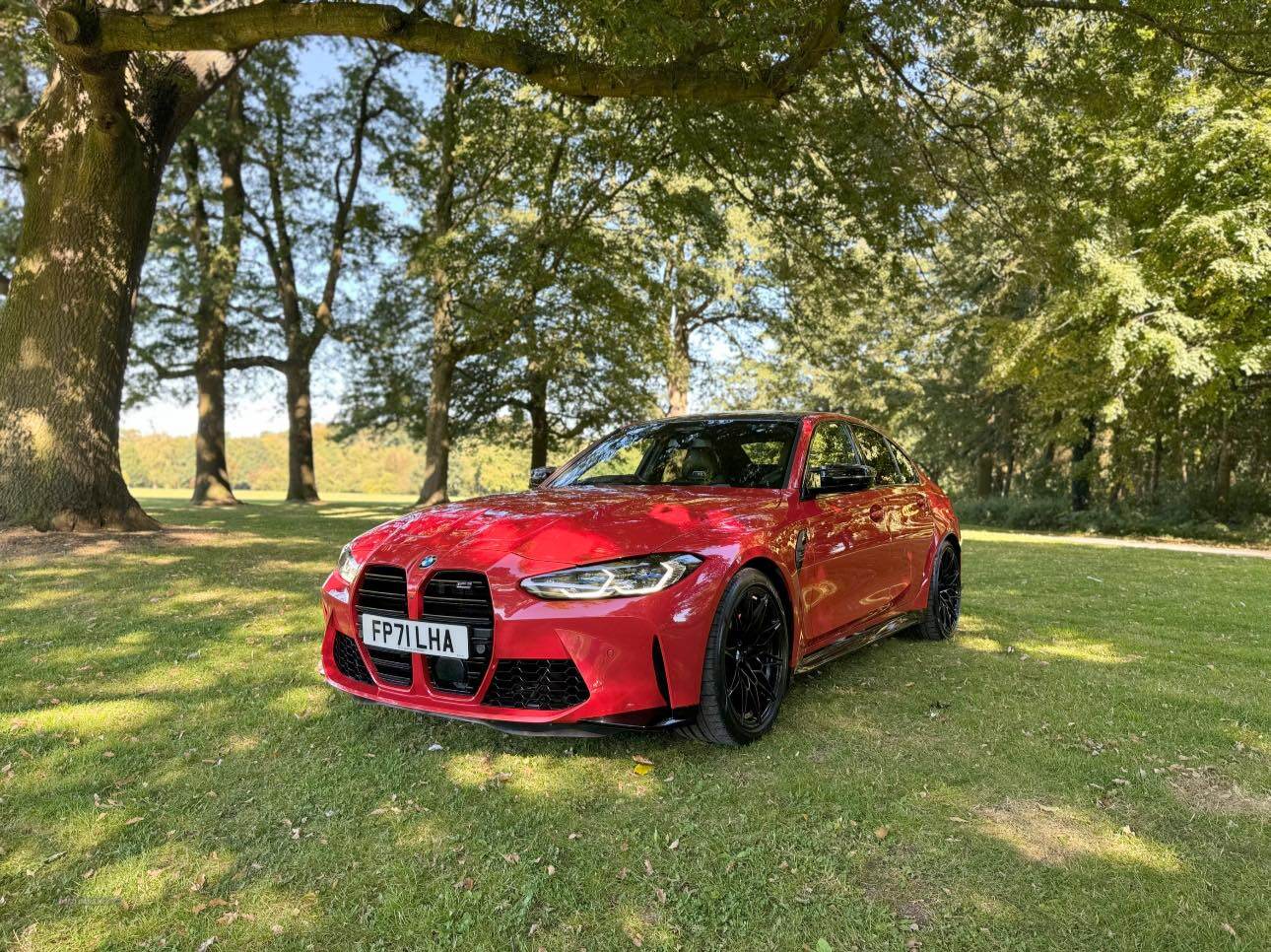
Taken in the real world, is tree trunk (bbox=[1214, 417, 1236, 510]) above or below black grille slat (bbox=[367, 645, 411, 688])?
above

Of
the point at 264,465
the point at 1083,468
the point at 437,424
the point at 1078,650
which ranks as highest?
the point at 437,424

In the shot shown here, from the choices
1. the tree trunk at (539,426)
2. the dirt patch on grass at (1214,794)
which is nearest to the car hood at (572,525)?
the dirt patch on grass at (1214,794)

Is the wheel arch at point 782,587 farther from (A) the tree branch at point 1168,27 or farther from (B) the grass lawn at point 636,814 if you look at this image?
(A) the tree branch at point 1168,27

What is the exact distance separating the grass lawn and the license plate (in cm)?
48

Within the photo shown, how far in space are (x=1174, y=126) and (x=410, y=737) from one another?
20.7 metres

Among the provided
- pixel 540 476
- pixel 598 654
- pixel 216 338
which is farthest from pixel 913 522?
pixel 216 338

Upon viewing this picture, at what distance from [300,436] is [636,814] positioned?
23052 mm

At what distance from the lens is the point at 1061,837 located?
2.61m

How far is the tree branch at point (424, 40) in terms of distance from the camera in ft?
23.3

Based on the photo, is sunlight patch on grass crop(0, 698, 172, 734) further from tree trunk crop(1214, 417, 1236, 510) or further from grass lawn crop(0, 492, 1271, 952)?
tree trunk crop(1214, 417, 1236, 510)

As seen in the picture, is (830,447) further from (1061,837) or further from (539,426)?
(539,426)

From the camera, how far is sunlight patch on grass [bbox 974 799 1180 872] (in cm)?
247

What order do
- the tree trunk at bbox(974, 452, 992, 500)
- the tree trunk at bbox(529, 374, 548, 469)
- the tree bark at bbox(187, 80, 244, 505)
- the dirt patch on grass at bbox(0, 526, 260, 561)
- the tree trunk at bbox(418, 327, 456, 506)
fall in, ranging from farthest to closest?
the tree trunk at bbox(974, 452, 992, 500)
the tree trunk at bbox(529, 374, 548, 469)
the tree bark at bbox(187, 80, 244, 505)
the tree trunk at bbox(418, 327, 456, 506)
the dirt patch on grass at bbox(0, 526, 260, 561)

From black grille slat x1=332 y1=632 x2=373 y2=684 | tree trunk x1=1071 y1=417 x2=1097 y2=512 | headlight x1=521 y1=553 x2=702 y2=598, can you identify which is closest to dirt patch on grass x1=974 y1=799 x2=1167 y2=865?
headlight x1=521 y1=553 x2=702 y2=598
